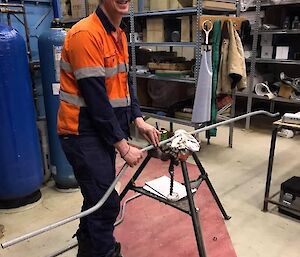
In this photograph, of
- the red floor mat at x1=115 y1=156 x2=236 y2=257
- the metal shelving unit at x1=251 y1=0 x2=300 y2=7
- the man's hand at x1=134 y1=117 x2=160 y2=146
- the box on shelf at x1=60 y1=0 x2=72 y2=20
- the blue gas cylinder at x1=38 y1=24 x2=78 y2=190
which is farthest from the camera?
the box on shelf at x1=60 y1=0 x2=72 y2=20

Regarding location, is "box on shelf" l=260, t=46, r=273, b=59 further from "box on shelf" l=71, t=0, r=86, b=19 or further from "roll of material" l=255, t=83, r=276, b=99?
"box on shelf" l=71, t=0, r=86, b=19

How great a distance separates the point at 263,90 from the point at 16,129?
328 centimetres

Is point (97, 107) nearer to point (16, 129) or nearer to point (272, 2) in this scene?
point (16, 129)

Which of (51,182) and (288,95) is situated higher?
(288,95)

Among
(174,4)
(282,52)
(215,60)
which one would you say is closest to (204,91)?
(215,60)

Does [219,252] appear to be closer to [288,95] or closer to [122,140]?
[122,140]

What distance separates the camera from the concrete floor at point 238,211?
77.2 inches

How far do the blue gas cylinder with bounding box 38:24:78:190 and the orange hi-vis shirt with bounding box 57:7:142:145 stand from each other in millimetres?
1012

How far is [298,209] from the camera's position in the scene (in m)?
2.19

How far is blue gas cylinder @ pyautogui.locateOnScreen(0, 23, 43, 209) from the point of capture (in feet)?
6.97

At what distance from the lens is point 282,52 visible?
4.01 metres

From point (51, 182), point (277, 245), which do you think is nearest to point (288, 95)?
point (277, 245)

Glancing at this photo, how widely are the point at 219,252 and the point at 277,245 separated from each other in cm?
39

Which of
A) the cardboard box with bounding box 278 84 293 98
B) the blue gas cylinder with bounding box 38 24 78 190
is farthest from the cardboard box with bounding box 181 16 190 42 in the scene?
the cardboard box with bounding box 278 84 293 98
